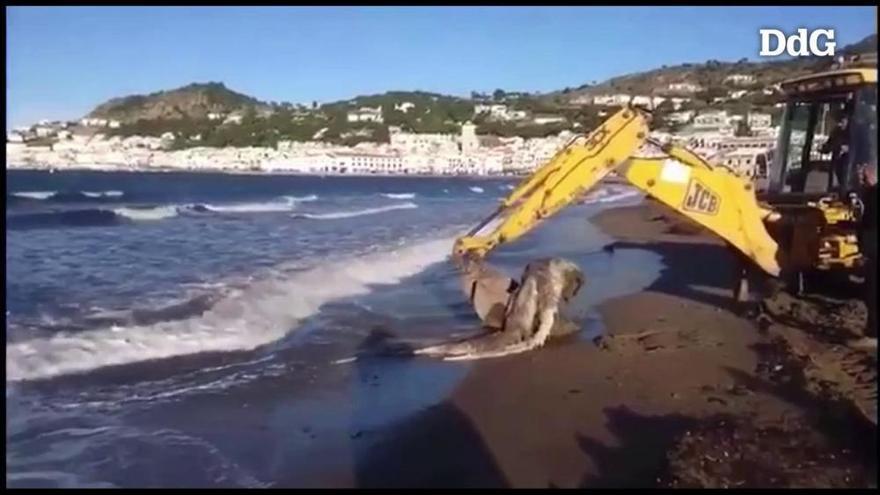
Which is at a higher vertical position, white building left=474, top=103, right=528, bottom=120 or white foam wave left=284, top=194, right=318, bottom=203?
white building left=474, top=103, right=528, bottom=120

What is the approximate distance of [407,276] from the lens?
9.26m

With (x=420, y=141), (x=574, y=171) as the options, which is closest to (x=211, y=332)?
(x=574, y=171)

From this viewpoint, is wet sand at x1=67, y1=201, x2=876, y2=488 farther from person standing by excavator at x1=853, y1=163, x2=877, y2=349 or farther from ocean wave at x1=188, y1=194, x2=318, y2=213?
ocean wave at x1=188, y1=194, x2=318, y2=213

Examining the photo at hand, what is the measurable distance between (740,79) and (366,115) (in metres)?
5.76

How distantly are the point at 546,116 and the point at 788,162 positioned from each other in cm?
373

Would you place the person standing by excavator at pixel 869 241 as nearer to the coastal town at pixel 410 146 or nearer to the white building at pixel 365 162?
the coastal town at pixel 410 146

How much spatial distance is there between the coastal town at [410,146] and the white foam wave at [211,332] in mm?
1213

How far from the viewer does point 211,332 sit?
6449 millimetres

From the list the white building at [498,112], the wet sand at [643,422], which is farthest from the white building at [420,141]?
the wet sand at [643,422]

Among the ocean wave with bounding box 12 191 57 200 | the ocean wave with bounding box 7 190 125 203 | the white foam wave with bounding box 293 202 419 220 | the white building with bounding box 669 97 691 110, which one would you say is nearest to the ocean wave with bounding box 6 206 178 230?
the white foam wave with bounding box 293 202 419 220

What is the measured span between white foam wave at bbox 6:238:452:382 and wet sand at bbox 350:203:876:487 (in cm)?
198

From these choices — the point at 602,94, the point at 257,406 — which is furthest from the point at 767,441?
the point at 602,94

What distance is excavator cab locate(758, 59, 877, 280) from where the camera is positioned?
17.4 ft

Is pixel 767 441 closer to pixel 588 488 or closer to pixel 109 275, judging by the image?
pixel 588 488
